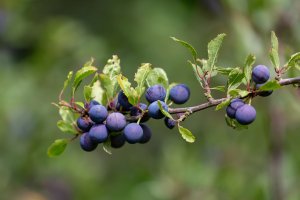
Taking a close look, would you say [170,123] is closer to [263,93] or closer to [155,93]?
[155,93]

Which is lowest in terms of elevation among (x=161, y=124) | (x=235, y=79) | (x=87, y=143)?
(x=87, y=143)

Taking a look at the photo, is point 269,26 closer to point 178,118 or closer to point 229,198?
point 229,198

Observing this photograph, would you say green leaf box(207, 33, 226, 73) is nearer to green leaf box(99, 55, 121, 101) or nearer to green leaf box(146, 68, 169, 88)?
green leaf box(146, 68, 169, 88)

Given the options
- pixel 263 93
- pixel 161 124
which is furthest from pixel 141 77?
pixel 161 124

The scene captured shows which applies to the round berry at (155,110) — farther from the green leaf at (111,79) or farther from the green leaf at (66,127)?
the green leaf at (66,127)

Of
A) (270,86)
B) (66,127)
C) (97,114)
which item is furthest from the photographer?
(66,127)

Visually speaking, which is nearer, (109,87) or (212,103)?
(212,103)

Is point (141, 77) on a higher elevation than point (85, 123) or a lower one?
higher
